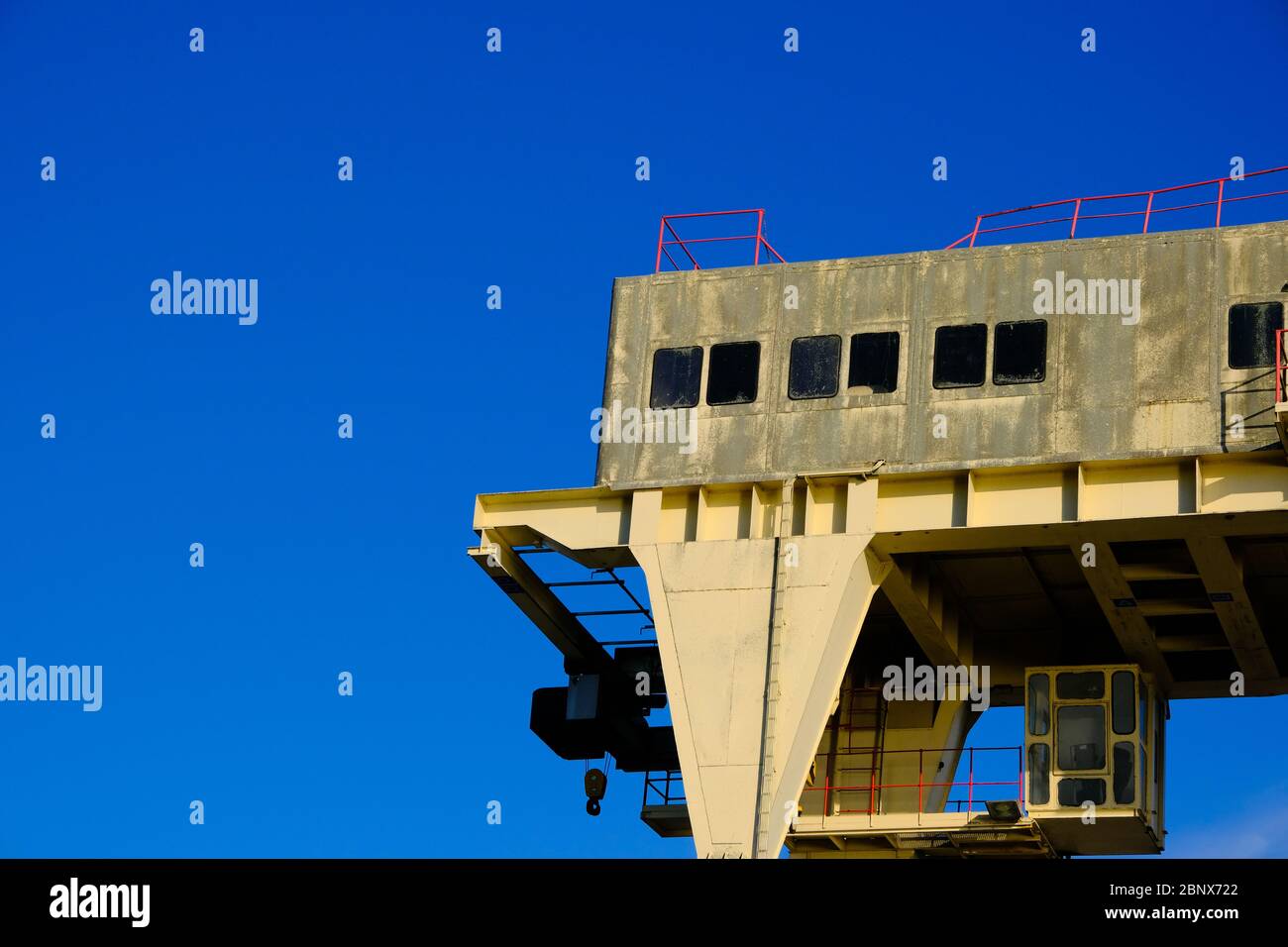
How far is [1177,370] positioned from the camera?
107ft

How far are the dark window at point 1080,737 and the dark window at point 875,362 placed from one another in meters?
7.01

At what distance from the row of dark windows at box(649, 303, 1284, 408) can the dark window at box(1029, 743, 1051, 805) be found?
22.8ft

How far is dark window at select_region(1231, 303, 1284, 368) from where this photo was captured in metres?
32.3

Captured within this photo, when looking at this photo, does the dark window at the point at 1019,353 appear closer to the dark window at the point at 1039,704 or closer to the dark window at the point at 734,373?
the dark window at the point at 734,373

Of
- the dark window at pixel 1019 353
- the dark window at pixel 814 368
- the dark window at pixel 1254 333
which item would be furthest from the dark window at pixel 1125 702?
the dark window at pixel 814 368

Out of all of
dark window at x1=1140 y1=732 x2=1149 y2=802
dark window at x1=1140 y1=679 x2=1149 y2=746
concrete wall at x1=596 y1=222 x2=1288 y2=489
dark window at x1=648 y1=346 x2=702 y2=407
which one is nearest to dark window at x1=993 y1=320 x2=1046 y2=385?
concrete wall at x1=596 y1=222 x2=1288 y2=489

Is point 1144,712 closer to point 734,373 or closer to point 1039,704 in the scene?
point 1039,704

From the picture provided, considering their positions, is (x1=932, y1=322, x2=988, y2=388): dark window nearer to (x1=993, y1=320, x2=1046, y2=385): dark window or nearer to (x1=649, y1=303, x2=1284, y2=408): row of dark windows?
(x1=649, y1=303, x2=1284, y2=408): row of dark windows

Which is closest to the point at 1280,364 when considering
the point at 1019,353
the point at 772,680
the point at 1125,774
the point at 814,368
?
the point at 1019,353

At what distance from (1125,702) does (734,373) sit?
8.94 meters

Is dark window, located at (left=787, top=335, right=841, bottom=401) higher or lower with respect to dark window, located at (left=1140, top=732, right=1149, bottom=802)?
higher

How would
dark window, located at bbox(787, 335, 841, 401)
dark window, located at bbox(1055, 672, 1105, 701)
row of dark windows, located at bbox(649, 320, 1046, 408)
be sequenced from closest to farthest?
row of dark windows, located at bbox(649, 320, 1046, 408) → dark window, located at bbox(787, 335, 841, 401) → dark window, located at bbox(1055, 672, 1105, 701)
